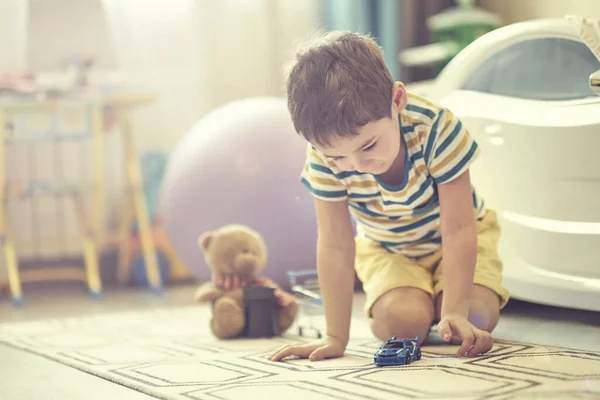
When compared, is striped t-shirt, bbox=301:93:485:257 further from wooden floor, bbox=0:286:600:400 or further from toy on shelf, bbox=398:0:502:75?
toy on shelf, bbox=398:0:502:75

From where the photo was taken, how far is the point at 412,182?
58.7 inches

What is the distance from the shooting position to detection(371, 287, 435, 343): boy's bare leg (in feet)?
5.16

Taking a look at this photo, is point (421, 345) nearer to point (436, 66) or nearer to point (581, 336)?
point (581, 336)

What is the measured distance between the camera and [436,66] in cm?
332

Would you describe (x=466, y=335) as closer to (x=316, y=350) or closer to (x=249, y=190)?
(x=316, y=350)

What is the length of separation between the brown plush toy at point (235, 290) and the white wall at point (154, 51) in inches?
48.7

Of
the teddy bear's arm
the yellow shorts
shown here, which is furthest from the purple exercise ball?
the yellow shorts

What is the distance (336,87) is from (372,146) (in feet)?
0.36

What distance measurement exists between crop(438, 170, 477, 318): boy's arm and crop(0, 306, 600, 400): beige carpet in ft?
0.33

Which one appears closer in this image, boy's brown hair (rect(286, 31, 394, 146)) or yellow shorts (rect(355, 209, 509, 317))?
boy's brown hair (rect(286, 31, 394, 146))

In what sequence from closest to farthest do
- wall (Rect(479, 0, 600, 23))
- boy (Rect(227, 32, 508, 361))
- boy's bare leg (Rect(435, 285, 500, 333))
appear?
1. boy (Rect(227, 32, 508, 361))
2. boy's bare leg (Rect(435, 285, 500, 333))
3. wall (Rect(479, 0, 600, 23))

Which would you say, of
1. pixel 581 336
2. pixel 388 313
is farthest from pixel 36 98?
pixel 581 336

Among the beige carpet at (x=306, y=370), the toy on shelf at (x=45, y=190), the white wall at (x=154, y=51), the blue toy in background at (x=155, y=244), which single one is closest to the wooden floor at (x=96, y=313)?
the beige carpet at (x=306, y=370)

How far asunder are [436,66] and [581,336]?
6.10 ft
